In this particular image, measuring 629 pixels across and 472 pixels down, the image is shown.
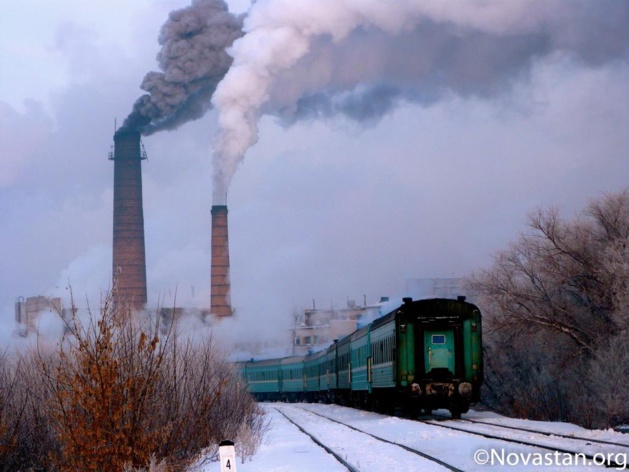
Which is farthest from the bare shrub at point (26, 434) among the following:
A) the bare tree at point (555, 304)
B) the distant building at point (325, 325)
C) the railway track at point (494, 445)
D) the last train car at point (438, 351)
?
the distant building at point (325, 325)

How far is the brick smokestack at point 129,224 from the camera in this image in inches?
3575

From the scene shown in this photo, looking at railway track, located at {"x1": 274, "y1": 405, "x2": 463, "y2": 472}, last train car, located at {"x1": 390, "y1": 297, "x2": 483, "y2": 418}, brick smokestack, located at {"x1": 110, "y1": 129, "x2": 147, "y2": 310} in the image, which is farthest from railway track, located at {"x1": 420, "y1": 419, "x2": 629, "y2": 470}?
brick smokestack, located at {"x1": 110, "y1": 129, "x2": 147, "y2": 310}

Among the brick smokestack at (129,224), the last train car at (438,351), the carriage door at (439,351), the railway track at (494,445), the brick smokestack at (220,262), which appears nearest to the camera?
the railway track at (494,445)

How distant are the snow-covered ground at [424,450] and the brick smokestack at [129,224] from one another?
67.5m

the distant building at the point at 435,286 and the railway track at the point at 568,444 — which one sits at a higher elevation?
the distant building at the point at 435,286

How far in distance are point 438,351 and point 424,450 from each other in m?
9.27

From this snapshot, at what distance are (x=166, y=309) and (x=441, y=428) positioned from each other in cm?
7940

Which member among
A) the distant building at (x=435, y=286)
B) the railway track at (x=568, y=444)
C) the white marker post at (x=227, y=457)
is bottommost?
the railway track at (x=568, y=444)

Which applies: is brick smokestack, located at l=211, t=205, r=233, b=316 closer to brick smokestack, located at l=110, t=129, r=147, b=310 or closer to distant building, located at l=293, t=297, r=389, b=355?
brick smokestack, located at l=110, t=129, r=147, b=310

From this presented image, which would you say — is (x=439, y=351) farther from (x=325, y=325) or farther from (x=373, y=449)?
(x=325, y=325)

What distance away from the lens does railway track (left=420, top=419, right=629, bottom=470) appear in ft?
47.7

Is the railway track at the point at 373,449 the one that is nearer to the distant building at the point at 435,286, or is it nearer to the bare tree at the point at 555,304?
the bare tree at the point at 555,304

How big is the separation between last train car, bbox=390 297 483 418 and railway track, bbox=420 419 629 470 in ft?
9.15

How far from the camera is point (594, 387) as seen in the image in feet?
99.0
